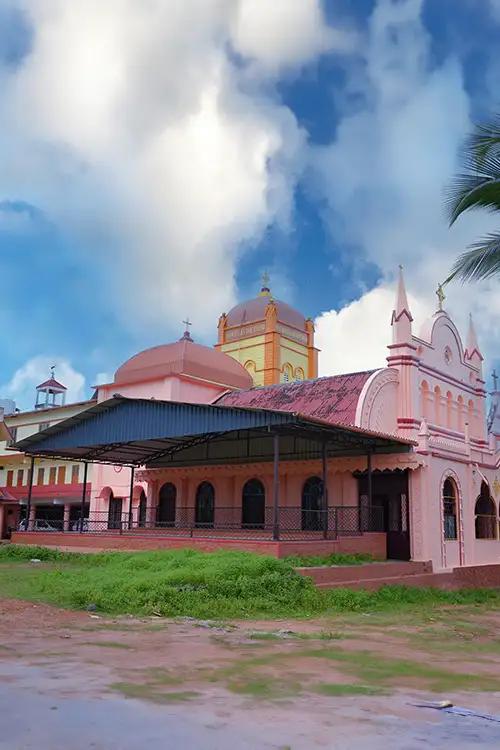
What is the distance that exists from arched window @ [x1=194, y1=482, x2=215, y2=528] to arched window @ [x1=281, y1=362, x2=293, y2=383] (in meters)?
15.8

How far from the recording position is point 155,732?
16.7 ft

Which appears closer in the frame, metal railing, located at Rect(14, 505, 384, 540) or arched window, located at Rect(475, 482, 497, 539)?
metal railing, located at Rect(14, 505, 384, 540)

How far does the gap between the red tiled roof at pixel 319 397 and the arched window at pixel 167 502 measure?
13.8 ft

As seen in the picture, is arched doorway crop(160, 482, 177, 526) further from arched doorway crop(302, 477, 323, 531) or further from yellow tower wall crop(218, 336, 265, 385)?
yellow tower wall crop(218, 336, 265, 385)

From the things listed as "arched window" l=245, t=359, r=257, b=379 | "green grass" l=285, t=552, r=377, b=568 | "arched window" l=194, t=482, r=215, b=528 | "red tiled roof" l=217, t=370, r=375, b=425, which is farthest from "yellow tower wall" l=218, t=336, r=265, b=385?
"green grass" l=285, t=552, r=377, b=568

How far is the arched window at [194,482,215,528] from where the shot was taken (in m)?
25.2

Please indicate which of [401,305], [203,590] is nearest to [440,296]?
[401,305]

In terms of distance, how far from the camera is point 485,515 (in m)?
24.2

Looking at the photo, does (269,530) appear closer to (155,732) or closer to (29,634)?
(29,634)

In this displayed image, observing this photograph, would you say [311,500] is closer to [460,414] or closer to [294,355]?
[460,414]

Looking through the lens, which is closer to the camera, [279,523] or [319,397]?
[279,523]

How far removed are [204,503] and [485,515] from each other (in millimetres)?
9795

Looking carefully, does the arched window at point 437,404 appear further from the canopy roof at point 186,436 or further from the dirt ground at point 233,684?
the dirt ground at point 233,684

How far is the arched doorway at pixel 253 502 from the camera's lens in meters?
23.6
